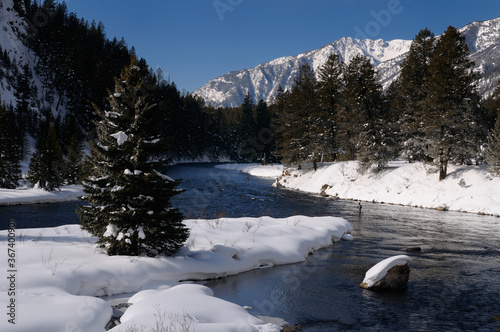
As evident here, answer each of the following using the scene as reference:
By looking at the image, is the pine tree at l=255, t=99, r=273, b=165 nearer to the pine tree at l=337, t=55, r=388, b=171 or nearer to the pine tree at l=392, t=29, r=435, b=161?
the pine tree at l=337, t=55, r=388, b=171

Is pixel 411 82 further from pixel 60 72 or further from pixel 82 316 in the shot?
pixel 60 72

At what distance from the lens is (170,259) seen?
12523 mm

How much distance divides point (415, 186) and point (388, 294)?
25.8m

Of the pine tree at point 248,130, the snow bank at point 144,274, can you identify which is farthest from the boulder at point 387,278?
the pine tree at point 248,130

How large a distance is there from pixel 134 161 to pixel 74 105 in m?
76.1

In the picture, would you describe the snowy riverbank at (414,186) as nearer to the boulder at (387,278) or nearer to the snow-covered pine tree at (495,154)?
the snow-covered pine tree at (495,154)

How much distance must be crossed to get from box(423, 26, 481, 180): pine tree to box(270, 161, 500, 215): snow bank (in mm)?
1927

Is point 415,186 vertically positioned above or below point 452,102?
below

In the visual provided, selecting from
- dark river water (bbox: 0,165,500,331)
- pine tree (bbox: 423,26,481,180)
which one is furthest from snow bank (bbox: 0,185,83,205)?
pine tree (bbox: 423,26,481,180)

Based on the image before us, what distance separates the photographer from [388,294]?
1166 cm

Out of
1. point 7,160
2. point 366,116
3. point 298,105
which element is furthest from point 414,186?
point 7,160

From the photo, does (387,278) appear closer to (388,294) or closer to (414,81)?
(388,294)

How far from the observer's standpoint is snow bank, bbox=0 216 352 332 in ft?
25.0

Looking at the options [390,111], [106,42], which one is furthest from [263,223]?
[106,42]
